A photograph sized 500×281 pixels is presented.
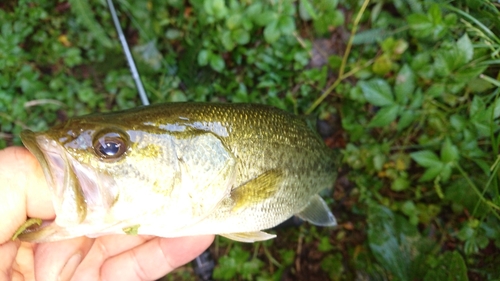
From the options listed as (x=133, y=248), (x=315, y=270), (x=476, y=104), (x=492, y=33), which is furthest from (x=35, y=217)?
(x=492, y=33)

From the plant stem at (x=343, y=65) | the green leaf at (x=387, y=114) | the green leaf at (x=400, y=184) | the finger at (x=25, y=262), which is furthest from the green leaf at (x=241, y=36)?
the finger at (x=25, y=262)

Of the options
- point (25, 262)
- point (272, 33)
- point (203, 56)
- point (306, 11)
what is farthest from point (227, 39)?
point (25, 262)

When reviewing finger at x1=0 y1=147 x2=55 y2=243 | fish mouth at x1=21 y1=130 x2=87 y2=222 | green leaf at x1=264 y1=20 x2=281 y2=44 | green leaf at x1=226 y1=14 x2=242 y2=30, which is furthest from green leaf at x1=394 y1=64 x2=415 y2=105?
finger at x1=0 y1=147 x2=55 y2=243

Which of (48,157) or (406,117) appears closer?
(48,157)

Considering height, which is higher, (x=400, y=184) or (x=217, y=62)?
(x=217, y=62)

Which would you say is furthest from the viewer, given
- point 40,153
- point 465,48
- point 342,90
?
point 342,90

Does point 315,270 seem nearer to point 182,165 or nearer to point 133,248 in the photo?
point 133,248

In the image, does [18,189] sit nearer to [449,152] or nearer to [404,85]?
[404,85]
